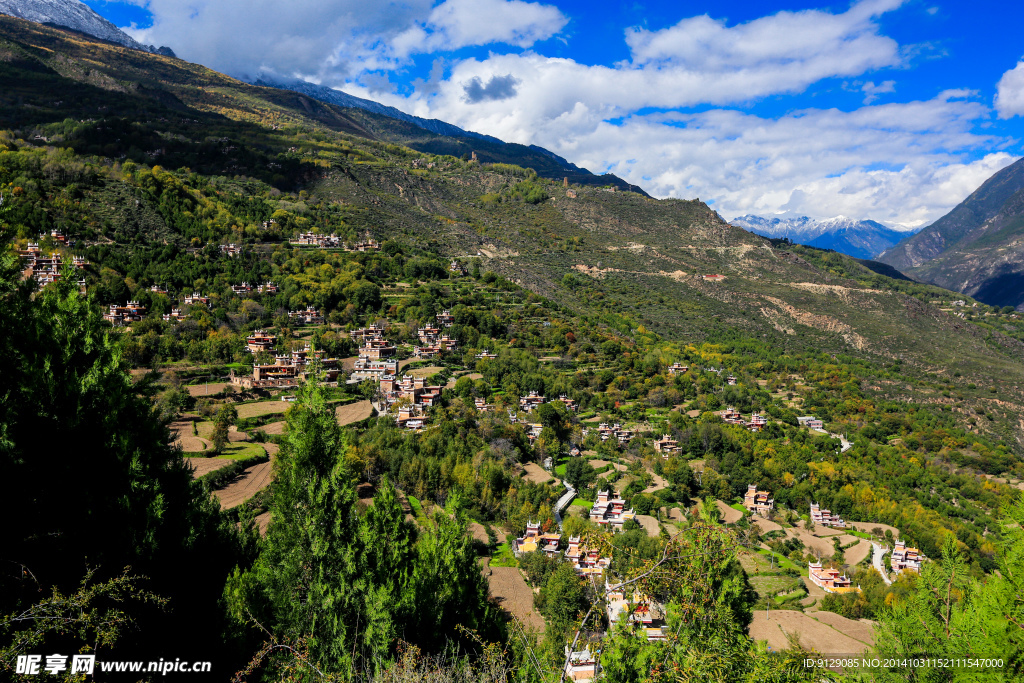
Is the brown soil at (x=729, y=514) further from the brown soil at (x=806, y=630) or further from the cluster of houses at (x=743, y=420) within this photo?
the cluster of houses at (x=743, y=420)

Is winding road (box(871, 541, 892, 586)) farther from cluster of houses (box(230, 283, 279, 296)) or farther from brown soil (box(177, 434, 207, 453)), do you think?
cluster of houses (box(230, 283, 279, 296))

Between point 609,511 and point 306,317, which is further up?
point 306,317

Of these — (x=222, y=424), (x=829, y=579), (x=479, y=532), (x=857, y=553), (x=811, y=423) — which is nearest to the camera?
(x=829, y=579)

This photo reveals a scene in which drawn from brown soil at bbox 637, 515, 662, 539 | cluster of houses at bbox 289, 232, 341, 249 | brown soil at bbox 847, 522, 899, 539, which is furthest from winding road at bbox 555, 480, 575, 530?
cluster of houses at bbox 289, 232, 341, 249

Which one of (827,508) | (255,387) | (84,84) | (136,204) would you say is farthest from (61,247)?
(84,84)

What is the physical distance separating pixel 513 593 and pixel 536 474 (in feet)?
39.7

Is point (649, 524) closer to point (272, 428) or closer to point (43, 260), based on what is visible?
point (272, 428)

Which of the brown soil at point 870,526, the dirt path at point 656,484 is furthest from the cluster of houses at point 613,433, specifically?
the brown soil at point 870,526

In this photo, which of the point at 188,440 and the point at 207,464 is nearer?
the point at 207,464

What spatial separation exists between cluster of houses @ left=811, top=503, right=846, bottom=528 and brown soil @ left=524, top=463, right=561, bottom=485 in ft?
56.1

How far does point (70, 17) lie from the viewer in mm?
171875

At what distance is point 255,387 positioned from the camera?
105 ft

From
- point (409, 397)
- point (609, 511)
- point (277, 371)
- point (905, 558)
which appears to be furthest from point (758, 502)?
point (277, 371)

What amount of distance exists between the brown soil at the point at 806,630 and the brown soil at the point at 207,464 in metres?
24.5
